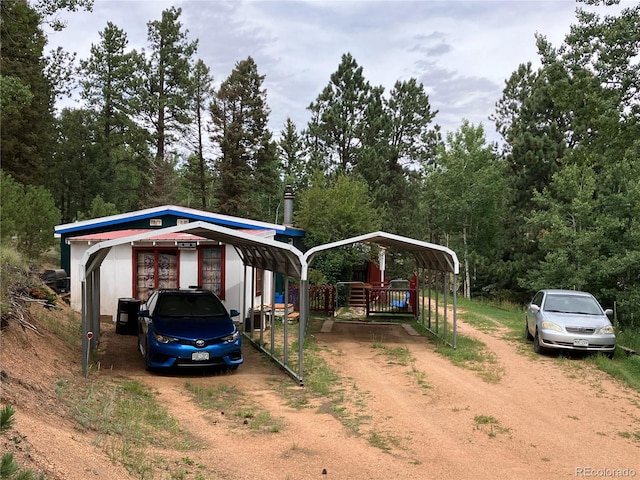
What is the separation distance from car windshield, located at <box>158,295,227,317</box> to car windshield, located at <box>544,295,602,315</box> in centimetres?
763

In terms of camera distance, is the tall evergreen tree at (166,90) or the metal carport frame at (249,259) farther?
the tall evergreen tree at (166,90)

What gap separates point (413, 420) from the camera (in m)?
7.53

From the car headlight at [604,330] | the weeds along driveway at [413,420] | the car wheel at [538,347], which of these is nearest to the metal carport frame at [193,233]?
the weeds along driveway at [413,420]

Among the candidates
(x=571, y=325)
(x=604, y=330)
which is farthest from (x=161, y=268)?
(x=604, y=330)

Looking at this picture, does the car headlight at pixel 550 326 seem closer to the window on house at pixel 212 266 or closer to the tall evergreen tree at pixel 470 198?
the window on house at pixel 212 266

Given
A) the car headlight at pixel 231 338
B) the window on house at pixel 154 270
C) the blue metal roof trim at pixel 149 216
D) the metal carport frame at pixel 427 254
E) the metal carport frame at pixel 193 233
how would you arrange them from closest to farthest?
the metal carport frame at pixel 193 233 → the car headlight at pixel 231 338 → the metal carport frame at pixel 427 254 → the window on house at pixel 154 270 → the blue metal roof trim at pixel 149 216

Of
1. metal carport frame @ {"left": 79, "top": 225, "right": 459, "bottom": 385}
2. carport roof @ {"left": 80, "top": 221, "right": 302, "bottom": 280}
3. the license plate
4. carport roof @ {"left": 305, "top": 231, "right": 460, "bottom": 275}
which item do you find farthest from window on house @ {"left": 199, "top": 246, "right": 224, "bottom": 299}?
the license plate

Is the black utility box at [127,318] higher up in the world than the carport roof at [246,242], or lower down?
lower down

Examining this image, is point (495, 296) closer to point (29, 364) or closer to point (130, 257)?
point (130, 257)

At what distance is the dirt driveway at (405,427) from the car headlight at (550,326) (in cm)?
70

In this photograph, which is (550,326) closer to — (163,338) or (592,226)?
(163,338)

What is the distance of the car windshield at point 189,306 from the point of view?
10.6 meters

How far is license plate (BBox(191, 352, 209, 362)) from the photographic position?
9461 mm

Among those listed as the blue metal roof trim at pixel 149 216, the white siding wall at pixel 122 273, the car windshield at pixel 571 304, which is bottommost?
the car windshield at pixel 571 304
